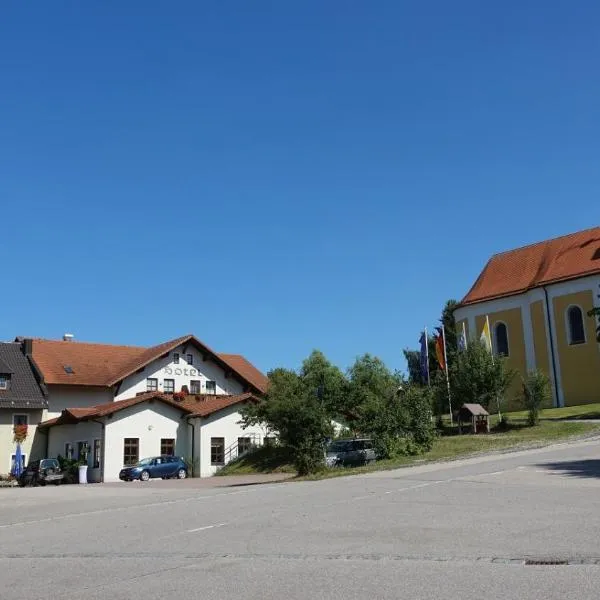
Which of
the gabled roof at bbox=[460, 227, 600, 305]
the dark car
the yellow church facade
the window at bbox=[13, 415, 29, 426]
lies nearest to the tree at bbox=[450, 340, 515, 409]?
the yellow church facade

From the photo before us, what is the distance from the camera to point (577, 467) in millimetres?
19828

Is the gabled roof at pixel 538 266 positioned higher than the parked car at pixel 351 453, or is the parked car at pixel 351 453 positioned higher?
the gabled roof at pixel 538 266

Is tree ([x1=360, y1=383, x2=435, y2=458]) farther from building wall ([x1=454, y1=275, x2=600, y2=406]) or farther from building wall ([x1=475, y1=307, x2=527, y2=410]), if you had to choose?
building wall ([x1=475, y1=307, x2=527, y2=410])

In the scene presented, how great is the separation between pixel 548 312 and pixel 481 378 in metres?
13.7

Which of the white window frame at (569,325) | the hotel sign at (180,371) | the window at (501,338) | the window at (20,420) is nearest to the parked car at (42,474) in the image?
the window at (20,420)

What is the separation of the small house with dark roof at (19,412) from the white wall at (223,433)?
39.0 feet

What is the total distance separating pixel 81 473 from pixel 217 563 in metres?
35.3

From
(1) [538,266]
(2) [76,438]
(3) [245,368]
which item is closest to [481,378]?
(1) [538,266]

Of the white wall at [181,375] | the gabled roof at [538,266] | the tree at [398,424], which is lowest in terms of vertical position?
the tree at [398,424]

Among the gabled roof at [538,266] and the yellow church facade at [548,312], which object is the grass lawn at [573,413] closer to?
the yellow church facade at [548,312]

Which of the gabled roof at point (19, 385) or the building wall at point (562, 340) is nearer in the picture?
the gabled roof at point (19, 385)

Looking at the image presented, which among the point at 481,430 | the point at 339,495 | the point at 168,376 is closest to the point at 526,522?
the point at 339,495

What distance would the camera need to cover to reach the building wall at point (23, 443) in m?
46.4

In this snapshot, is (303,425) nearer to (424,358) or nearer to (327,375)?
(424,358)
